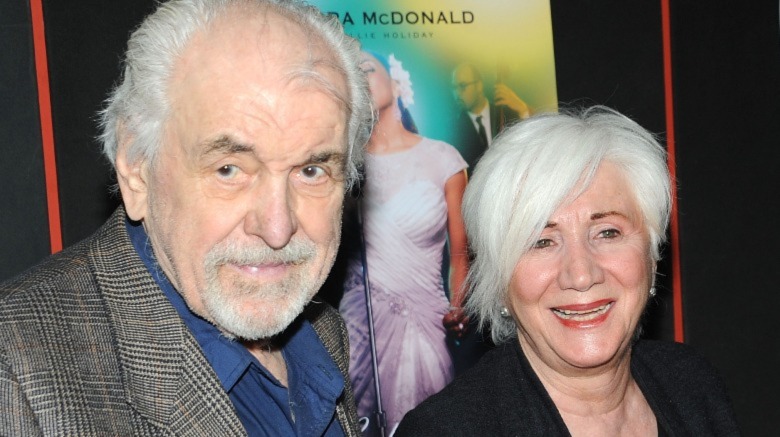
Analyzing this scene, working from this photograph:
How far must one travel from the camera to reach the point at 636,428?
2.21m

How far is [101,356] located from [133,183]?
0.36 meters

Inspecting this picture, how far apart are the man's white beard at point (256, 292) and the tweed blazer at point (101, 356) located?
0.09 metres

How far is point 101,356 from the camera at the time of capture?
1.49 meters

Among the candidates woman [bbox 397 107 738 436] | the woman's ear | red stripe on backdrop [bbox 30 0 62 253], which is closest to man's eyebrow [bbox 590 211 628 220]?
woman [bbox 397 107 738 436]

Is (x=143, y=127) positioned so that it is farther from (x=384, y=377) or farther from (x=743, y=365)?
(x=743, y=365)

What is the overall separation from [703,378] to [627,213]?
62cm

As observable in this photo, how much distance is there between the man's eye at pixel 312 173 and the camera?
1.63 metres

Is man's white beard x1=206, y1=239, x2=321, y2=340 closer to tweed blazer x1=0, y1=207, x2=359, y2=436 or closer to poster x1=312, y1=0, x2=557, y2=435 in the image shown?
tweed blazer x1=0, y1=207, x2=359, y2=436

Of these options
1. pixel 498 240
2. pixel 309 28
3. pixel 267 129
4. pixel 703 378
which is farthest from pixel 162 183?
pixel 703 378

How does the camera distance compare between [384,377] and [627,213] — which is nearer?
[627,213]

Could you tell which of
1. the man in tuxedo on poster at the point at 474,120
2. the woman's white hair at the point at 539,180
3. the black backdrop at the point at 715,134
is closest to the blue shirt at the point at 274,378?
the woman's white hair at the point at 539,180

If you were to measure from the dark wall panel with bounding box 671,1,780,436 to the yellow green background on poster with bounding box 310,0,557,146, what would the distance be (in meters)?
0.60

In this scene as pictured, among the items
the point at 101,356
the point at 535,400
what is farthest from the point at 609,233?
the point at 101,356

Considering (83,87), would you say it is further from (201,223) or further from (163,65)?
(201,223)
